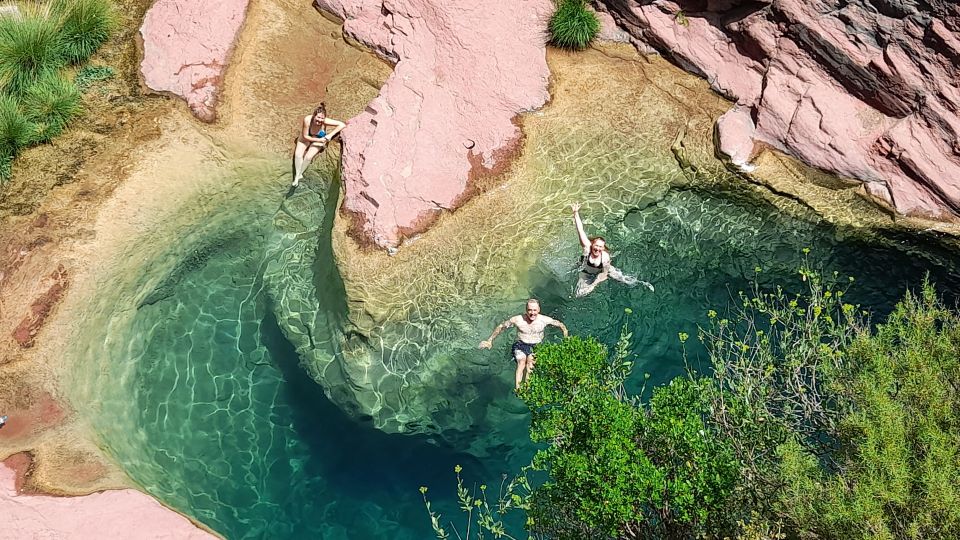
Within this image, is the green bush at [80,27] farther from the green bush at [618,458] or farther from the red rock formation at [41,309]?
the green bush at [618,458]

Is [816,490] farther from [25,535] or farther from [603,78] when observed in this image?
[25,535]

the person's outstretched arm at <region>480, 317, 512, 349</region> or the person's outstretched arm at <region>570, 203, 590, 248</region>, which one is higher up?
the person's outstretched arm at <region>570, 203, 590, 248</region>

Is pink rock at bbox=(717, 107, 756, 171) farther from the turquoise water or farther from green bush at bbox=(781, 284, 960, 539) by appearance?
green bush at bbox=(781, 284, 960, 539)

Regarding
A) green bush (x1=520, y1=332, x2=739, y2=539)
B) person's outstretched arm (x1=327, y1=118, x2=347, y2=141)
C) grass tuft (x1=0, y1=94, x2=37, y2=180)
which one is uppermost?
green bush (x1=520, y1=332, x2=739, y2=539)

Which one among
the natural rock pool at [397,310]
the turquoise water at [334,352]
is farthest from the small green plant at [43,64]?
the turquoise water at [334,352]

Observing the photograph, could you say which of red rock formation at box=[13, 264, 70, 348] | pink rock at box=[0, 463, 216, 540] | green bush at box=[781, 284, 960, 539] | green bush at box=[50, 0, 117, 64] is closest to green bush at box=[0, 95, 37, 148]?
green bush at box=[50, 0, 117, 64]

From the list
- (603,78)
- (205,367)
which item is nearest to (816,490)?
(603,78)
